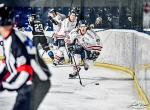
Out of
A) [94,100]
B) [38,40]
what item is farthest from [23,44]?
[94,100]

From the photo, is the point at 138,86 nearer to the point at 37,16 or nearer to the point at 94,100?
the point at 94,100

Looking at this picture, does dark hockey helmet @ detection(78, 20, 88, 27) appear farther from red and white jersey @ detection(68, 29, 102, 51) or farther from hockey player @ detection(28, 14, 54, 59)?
hockey player @ detection(28, 14, 54, 59)

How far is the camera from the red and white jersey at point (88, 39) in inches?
289

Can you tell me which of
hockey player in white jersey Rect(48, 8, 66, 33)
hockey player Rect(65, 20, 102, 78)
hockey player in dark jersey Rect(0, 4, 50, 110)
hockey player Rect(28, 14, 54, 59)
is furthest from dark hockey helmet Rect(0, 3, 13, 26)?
hockey player Rect(65, 20, 102, 78)

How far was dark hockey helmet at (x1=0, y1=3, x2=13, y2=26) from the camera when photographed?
702cm

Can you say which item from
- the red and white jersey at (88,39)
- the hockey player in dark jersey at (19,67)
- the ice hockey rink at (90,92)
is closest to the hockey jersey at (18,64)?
the hockey player in dark jersey at (19,67)

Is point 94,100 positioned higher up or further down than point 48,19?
further down

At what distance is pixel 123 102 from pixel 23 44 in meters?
0.79

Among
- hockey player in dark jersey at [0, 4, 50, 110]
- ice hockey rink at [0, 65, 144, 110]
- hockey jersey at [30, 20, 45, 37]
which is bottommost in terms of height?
ice hockey rink at [0, 65, 144, 110]

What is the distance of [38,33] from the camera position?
285 inches

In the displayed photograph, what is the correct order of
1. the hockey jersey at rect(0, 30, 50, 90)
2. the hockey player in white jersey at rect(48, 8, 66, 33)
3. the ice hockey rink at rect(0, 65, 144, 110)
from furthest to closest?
the hockey player in white jersey at rect(48, 8, 66, 33) → the ice hockey rink at rect(0, 65, 144, 110) → the hockey jersey at rect(0, 30, 50, 90)

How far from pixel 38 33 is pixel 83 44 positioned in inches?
13.0

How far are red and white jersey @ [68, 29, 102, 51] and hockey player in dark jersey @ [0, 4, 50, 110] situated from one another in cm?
39

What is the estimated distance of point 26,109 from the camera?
276 inches
